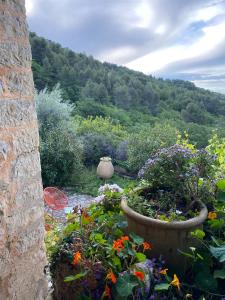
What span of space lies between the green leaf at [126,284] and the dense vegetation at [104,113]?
14.0 ft

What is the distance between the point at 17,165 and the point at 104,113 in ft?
26.0

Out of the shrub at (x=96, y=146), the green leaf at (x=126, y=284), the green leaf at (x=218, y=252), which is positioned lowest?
the shrub at (x=96, y=146)

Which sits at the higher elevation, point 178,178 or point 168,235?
point 178,178

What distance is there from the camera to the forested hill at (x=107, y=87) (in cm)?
880

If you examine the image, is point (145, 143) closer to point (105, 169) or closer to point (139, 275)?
point (105, 169)

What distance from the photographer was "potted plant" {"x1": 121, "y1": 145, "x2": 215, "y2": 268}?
60.6 inches

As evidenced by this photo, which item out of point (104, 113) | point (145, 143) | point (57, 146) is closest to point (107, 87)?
point (104, 113)

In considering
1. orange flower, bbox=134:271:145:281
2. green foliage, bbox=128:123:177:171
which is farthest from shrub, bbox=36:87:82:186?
orange flower, bbox=134:271:145:281

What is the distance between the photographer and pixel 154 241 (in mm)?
1562

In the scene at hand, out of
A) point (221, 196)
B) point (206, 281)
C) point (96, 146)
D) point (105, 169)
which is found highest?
point (221, 196)

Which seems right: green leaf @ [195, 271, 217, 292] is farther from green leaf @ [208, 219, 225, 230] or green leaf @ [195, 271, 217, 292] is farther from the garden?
green leaf @ [208, 219, 225, 230]

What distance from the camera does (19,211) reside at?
1294 mm

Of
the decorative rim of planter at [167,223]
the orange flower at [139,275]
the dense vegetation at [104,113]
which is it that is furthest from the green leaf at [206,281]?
the dense vegetation at [104,113]

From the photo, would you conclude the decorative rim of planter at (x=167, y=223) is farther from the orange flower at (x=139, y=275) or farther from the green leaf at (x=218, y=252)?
the orange flower at (x=139, y=275)
